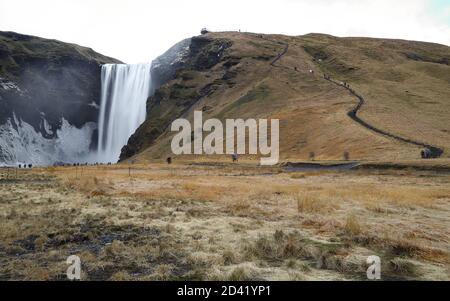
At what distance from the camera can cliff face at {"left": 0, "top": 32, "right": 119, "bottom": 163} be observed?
401ft

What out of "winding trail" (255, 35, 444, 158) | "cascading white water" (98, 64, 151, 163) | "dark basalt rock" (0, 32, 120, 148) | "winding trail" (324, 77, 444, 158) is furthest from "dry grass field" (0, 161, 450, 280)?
"dark basalt rock" (0, 32, 120, 148)

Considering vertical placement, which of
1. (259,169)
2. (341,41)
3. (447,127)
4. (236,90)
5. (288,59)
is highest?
(341,41)

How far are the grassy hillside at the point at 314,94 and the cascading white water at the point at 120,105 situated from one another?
769 cm

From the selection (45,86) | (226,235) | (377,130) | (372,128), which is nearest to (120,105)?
(45,86)

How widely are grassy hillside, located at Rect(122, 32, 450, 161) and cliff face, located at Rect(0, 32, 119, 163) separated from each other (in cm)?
2630

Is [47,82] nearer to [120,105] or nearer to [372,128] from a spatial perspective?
[120,105]

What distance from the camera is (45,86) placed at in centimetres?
13012

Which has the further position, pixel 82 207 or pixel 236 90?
pixel 236 90

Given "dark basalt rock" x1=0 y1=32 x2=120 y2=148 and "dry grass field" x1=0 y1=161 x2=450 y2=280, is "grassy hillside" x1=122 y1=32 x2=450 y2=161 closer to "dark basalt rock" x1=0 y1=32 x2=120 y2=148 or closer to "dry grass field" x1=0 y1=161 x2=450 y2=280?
"dark basalt rock" x1=0 y1=32 x2=120 y2=148

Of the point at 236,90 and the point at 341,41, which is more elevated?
the point at 341,41

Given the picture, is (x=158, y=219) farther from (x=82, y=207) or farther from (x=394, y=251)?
(x=394, y=251)

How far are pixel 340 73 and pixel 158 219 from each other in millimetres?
110254

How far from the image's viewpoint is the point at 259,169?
5362cm

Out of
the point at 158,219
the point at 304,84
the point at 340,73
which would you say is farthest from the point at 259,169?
the point at 340,73
